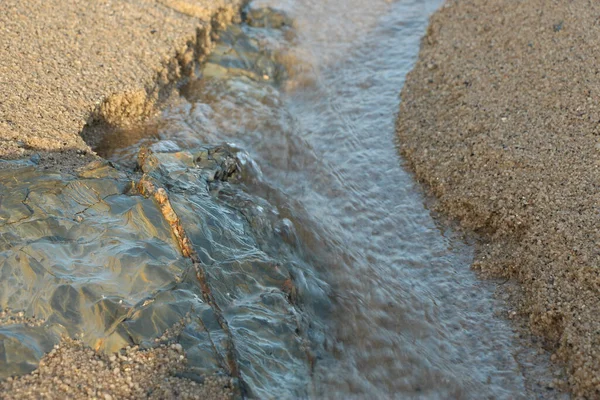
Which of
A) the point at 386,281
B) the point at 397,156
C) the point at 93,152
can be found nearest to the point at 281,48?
the point at 397,156

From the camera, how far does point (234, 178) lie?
428 centimetres

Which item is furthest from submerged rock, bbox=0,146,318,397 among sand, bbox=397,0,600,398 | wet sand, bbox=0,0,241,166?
sand, bbox=397,0,600,398

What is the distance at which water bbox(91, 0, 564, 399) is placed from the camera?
10.6 ft

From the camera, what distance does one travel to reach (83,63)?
455 cm

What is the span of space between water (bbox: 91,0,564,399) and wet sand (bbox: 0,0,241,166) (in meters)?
0.24

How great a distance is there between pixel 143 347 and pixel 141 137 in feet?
7.12

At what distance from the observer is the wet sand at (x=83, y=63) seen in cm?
391

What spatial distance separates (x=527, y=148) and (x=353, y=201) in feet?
4.00

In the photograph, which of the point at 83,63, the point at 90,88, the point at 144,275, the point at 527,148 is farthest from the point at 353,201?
the point at 83,63

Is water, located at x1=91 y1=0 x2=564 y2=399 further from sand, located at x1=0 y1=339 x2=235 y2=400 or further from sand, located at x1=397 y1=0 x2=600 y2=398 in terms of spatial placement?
sand, located at x1=0 y1=339 x2=235 y2=400

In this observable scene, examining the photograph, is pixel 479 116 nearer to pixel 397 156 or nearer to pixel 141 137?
pixel 397 156

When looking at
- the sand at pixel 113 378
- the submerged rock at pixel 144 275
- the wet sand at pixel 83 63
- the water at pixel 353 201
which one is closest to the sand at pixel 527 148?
the water at pixel 353 201

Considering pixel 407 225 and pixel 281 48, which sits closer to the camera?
pixel 407 225

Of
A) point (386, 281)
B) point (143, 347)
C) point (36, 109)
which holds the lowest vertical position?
point (386, 281)
